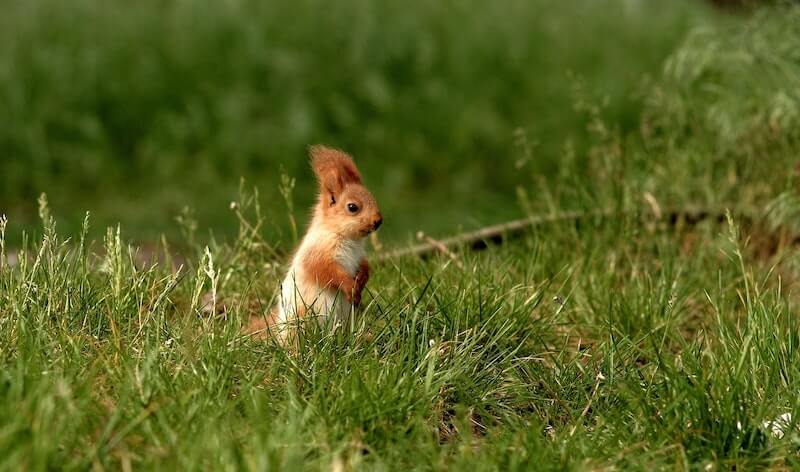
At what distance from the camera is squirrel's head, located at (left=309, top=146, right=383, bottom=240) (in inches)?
166

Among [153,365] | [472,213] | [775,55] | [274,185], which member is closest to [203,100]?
[274,185]

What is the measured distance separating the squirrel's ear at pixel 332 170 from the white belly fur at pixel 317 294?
0.21 metres

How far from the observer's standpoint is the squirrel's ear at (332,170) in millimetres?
4285

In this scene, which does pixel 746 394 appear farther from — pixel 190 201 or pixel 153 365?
pixel 190 201

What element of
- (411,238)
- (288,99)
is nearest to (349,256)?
(411,238)

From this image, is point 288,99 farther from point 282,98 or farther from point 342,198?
point 342,198

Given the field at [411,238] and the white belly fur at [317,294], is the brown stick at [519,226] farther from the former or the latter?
the white belly fur at [317,294]

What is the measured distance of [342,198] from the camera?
4.25 meters

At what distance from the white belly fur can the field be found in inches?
3.7

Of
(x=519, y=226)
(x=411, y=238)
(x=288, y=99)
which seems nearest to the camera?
(x=411, y=238)

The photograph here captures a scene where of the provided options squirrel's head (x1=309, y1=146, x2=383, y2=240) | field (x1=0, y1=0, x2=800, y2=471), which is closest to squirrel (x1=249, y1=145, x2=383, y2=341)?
squirrel's head (x1=309, y1=146, x2=383, y2=240)

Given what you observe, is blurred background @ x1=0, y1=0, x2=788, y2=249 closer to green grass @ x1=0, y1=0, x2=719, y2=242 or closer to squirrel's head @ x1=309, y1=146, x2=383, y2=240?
green grass @ x1=0, y1=0, x2=719, y2=242

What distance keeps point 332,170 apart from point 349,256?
0.33 m

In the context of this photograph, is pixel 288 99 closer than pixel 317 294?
No
